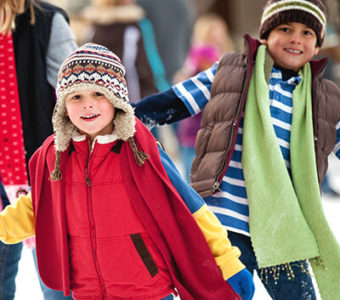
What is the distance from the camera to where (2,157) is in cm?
308

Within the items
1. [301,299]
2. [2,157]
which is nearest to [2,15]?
[2,157]

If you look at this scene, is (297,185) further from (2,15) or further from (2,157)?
(2,15)

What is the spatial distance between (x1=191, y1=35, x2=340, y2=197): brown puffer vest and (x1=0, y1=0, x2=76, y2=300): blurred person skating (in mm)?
696

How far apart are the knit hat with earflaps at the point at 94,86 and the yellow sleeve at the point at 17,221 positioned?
228 millimetres

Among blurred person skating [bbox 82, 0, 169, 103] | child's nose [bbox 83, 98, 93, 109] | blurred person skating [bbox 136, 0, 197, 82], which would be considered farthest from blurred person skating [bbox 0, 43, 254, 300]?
blurred person skating [bbox 136, 0, 197, 82]

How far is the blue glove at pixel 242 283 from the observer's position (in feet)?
8.04

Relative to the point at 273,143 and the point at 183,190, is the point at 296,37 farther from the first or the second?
the point at 183,190

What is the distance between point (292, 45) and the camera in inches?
121

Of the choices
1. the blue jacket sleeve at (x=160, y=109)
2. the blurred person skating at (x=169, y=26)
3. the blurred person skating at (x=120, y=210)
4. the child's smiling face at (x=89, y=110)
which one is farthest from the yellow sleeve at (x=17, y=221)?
the blurred person skating at (x=169, y=26)

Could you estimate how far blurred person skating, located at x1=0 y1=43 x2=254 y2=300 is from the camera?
2.45 m

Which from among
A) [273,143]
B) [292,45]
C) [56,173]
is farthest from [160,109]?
[56,173]

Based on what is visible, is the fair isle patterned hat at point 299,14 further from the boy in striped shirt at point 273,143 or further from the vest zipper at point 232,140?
the vest zipper at point 232,140

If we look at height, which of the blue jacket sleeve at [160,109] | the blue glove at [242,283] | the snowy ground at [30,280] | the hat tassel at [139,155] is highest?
the blue jacket sleeve at [160,109]

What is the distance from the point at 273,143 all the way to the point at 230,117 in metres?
0.21
